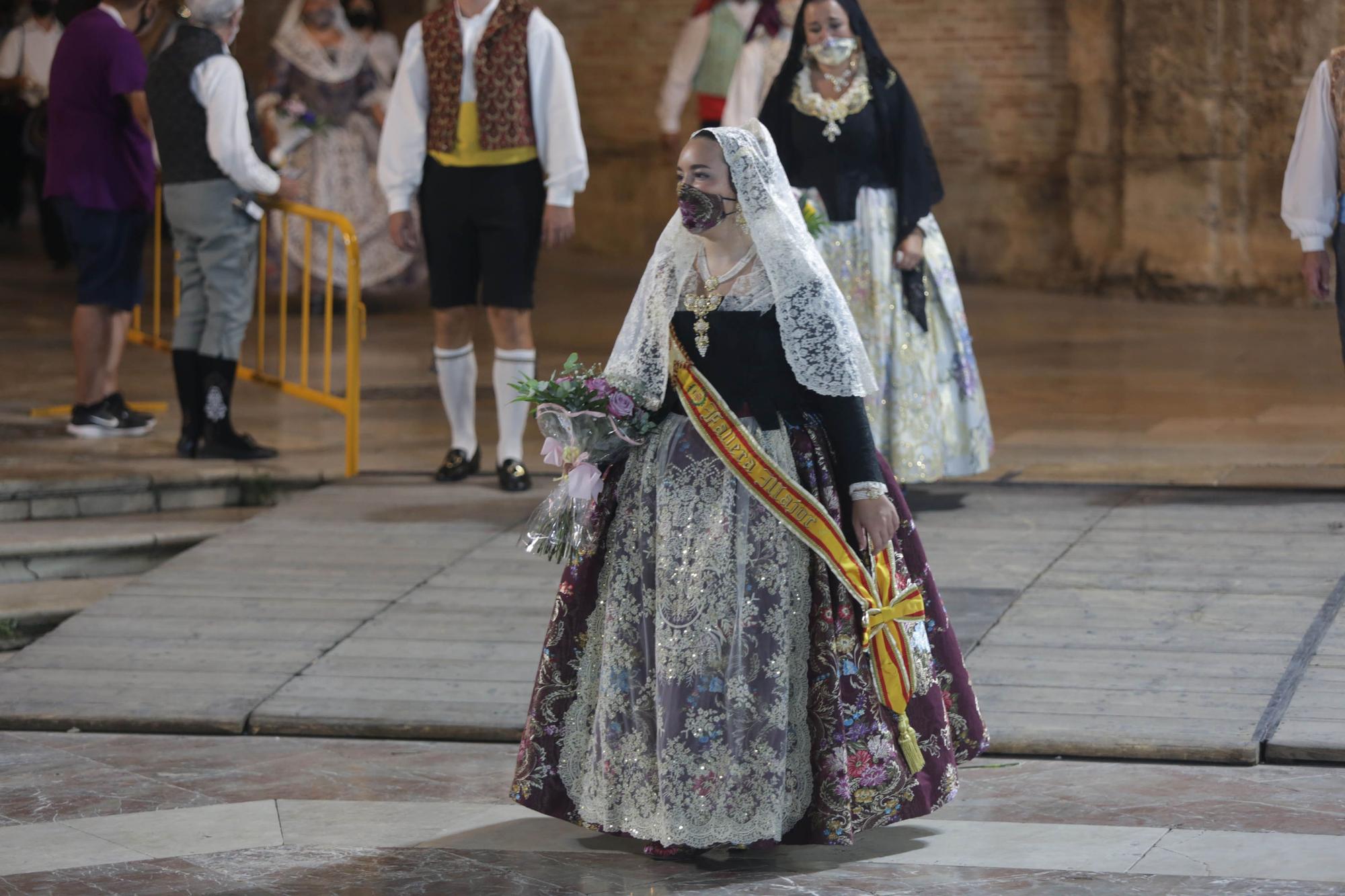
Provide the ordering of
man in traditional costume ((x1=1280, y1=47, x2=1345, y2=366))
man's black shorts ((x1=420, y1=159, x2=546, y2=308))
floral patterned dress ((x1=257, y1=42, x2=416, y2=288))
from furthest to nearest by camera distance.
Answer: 1. floral patterned dress ((x1=257, y1=42, x2=416, y2=288))
2. man's black shorts ((x1=420, y1=159, x2=546, y2=308))
3. man in traditional costume ((x1=1280, y1=47, x2=1345, y2=366))

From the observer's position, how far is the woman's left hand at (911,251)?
24.3 ft

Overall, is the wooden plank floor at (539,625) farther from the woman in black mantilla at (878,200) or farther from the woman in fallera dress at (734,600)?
the woman in fallera dress at (734,600)

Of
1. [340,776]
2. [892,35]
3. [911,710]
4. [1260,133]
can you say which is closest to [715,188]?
[911,710]

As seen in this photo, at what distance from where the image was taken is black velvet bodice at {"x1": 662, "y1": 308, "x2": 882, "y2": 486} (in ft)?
15.3

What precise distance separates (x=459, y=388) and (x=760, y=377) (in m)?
3.73

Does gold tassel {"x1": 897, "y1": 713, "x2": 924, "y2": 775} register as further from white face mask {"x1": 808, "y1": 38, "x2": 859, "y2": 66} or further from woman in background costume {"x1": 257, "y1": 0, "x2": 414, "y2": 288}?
woman in background costume {"x1": 257, "y1": 0, "x2": 414, "y2": 288}

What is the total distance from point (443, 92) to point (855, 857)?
4040mm

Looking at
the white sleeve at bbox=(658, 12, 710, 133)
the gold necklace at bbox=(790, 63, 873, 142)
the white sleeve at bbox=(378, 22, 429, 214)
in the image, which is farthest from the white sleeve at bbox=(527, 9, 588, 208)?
the white sleeve at bbox=(658, 12, 710, 133)

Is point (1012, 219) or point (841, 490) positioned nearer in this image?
point (841, 490)

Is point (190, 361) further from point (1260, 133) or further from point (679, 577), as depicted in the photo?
point (1260, 133)

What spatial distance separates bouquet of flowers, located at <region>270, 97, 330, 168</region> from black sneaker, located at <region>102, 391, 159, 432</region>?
9.81 feet

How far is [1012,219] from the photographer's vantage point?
14.0m

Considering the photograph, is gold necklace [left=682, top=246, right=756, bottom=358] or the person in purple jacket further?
the person in purple jacket

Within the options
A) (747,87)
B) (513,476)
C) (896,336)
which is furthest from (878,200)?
(513,476)
